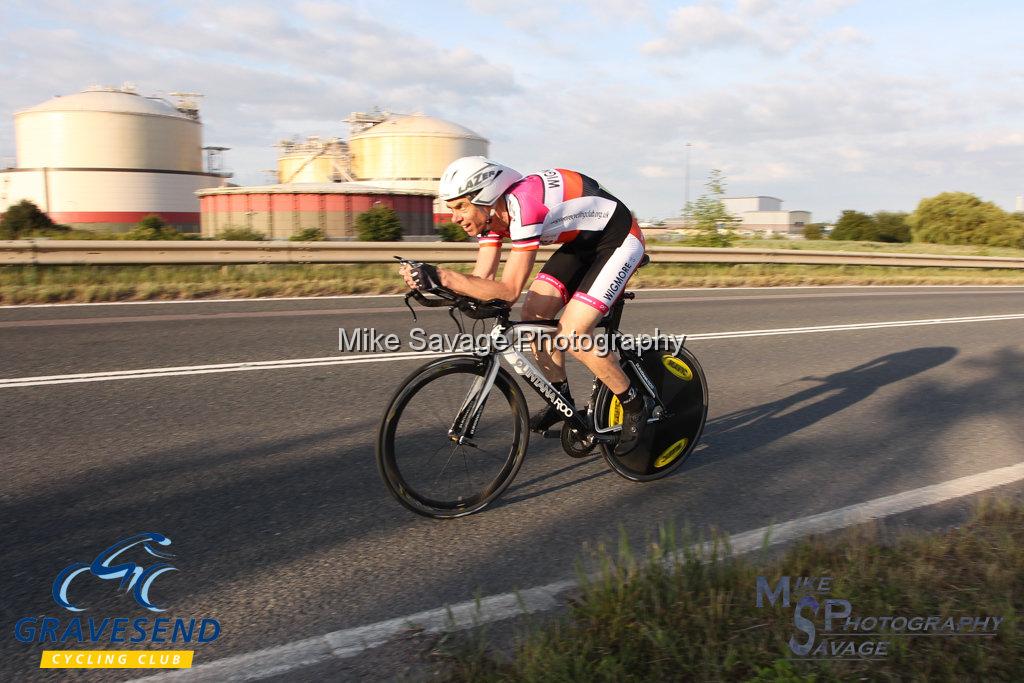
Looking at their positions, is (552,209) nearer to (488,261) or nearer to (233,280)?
(488,261)

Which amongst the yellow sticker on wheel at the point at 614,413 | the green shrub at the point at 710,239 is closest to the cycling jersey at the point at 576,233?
the yellow sticker on wheel at the point at 614,413

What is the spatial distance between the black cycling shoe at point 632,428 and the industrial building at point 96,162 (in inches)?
2388

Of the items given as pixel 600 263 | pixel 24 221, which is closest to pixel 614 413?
pixel 600 263

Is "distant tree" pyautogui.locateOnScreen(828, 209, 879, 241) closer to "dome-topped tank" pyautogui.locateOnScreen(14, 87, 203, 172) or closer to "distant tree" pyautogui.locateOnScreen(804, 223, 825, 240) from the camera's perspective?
"distant tree" pyautogui.locateOnScreen(804, 223, 825, 240)

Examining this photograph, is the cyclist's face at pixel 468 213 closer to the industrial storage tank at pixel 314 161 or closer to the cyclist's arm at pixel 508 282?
the cyclist's arm at pixel 508 282

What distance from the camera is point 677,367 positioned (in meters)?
4.86

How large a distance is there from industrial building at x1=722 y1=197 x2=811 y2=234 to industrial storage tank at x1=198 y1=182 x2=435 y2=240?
28.7 meters

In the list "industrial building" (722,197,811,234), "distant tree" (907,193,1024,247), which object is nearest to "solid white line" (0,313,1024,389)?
"distant tree" (907,193,1024,247)

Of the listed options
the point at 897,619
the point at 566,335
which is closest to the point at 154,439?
the point at 566,335

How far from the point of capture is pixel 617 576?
2939 millimetres

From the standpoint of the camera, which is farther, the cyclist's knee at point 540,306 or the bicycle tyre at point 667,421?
the bicycle tyre at point 667,421

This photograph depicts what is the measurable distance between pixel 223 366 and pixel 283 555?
3.91m

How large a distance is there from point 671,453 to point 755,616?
198cm

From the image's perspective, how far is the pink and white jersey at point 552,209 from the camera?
3924 millimetres
